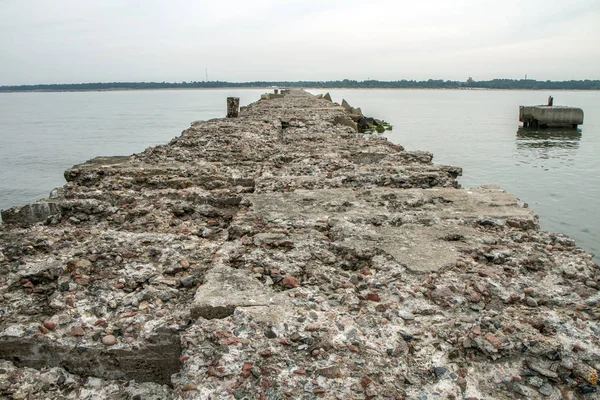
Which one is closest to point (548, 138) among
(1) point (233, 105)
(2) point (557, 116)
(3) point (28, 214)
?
(2) point (557, 116)

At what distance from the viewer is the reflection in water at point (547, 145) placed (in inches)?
756

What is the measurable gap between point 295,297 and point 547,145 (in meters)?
24.9

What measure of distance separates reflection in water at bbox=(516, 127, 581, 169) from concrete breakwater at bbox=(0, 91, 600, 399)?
1679 cm

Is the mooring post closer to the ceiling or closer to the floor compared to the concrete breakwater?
closer to the ceiling

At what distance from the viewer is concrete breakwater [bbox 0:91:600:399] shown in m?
1.77

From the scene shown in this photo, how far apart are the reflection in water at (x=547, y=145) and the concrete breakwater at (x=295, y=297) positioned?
16792mm

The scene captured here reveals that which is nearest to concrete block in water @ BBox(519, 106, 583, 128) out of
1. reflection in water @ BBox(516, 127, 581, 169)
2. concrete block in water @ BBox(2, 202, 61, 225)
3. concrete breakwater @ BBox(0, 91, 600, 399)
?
reflection in water @ BBox(516, 127, 581, 169)

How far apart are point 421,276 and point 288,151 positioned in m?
3.26

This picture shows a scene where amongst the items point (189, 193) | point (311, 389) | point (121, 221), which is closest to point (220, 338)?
point (311, 389)

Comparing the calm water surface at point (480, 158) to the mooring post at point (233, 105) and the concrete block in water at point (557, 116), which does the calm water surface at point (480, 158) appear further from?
the mooring post at point (233, 105)

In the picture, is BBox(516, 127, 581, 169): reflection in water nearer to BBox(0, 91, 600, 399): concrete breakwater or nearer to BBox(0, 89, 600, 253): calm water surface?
BBox(0, 89, 600, 253): calm water surface

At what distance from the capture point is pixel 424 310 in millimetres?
2094

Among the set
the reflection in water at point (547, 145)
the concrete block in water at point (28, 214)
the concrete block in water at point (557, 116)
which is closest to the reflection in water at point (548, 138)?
the reflection in water at point (547, 145)

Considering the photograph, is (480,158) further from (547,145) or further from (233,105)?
(233,105)
